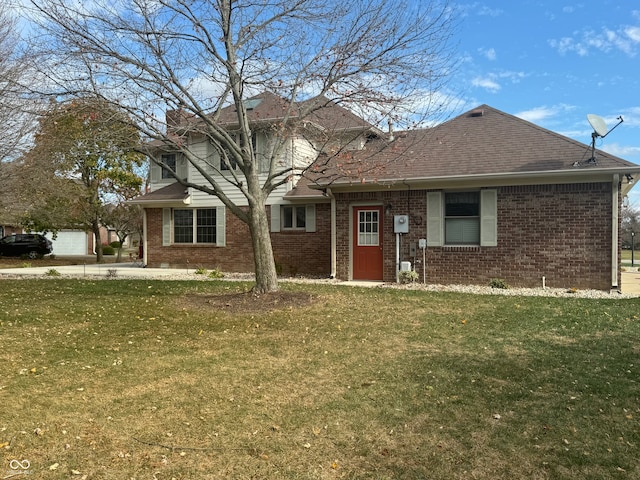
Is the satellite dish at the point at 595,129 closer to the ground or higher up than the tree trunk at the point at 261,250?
higher up

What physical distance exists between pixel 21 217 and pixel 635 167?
2539cm

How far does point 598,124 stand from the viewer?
11586 millimetres

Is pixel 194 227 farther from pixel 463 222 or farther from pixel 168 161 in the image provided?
pixel 463 222

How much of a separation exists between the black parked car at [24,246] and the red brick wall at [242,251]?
42.6ft

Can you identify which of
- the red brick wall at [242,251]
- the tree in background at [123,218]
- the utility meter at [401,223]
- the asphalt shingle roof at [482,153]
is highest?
the asphalt shingle roof at [482,153]

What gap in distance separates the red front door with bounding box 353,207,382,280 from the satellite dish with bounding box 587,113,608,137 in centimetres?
545

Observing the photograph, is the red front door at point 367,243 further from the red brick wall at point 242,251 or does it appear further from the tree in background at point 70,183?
the tree in background at point 70,183

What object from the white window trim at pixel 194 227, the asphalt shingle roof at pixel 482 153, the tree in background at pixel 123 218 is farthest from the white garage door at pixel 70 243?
the asphalt shingle roof at pixel 482 153

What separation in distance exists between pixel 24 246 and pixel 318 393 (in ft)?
94.8

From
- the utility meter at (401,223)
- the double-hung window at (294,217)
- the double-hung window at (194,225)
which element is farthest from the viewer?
the double-hung window at (194,225)

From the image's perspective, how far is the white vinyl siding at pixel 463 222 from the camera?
12414 mm

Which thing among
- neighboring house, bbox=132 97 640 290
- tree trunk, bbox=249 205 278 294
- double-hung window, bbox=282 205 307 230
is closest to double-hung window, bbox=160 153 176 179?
double-hung window, bbox=282 205 307 230

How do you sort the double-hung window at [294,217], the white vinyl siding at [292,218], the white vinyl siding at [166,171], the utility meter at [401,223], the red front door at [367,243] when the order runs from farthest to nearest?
the white vinyl siding at [166,171] → the double-hung window at [294,217] → the white vinyl siding at [292,218] → the red front door at [367,243] → the utility meter at [401,223]

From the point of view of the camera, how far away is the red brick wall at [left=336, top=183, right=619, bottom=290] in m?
11.6
